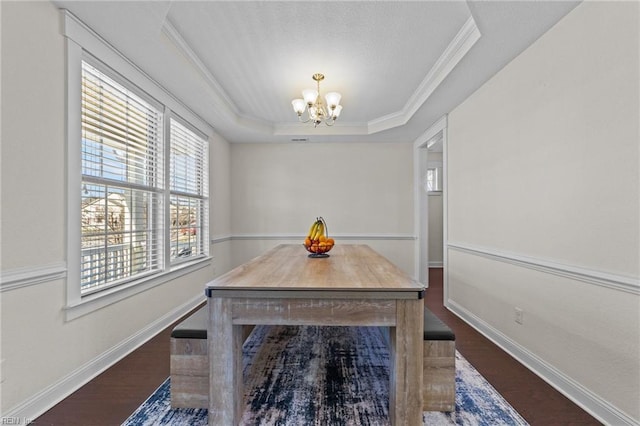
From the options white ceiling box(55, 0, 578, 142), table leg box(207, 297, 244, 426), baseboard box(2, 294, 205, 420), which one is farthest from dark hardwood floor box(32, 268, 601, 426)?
white ceiling box(55, 0, 578, 142)

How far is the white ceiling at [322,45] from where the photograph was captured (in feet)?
6.12

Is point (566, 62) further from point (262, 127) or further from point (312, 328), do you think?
point (262, 127)

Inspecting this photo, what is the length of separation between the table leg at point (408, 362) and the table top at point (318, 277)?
0.09m

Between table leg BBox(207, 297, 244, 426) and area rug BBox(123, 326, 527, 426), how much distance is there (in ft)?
0.62

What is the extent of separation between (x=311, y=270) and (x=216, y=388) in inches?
30.0

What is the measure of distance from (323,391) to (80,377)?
157 centimetres

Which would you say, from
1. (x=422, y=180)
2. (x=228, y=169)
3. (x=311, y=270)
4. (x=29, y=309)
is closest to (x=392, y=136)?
(x=422, y=180)

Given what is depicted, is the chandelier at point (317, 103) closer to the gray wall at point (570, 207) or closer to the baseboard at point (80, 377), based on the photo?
the gray wall at point (570, 207)

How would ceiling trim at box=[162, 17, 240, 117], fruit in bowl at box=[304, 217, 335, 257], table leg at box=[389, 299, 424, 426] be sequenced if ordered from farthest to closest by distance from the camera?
fruit in bowl at box=[304, 217, 335, 257], ceiling trim at box=[162, 17, 240, 117], table leg at box=[389, 299, 424, 426]

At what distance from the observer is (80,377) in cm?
187

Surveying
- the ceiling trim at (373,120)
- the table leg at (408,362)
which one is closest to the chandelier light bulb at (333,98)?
the ceiling trim at (373,120)

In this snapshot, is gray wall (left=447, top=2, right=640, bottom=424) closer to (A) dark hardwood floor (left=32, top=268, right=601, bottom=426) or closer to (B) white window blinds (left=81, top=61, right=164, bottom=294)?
(A) dark hardwood floor (left=32, top=268, right=601, bottom=426)

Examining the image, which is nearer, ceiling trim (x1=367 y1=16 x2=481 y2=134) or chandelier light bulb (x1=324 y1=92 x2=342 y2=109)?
ceiling trim (x1=367 y1=16 x2=481 y2=134)

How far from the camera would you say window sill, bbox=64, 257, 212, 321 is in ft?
6.07
